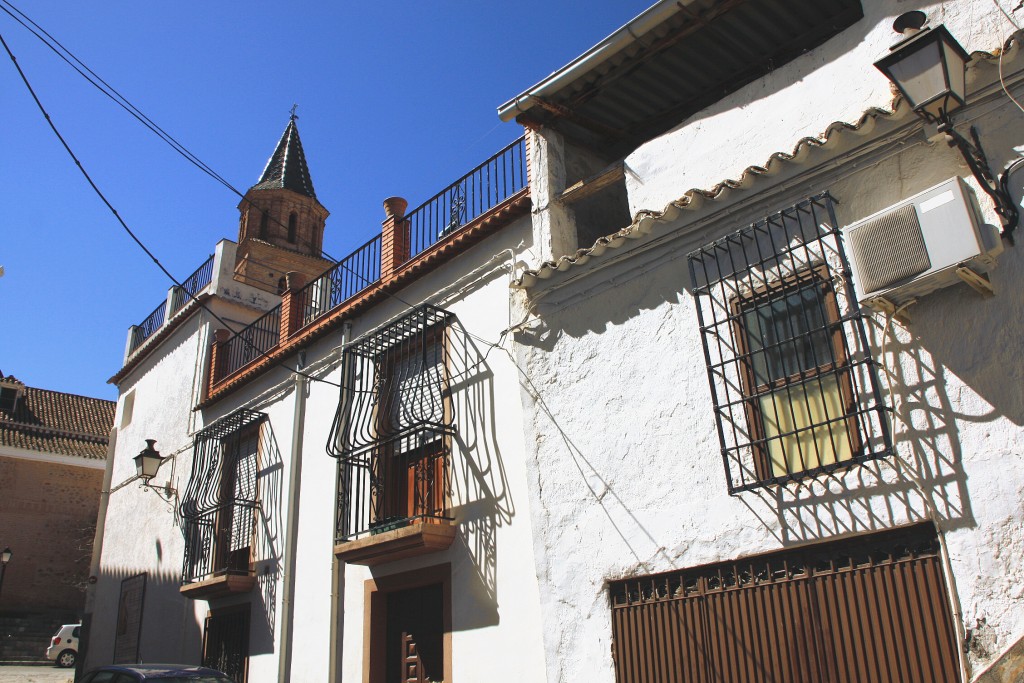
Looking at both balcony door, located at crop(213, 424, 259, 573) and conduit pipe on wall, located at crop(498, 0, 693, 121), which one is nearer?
conduit pipe on wall, located at crop(498, 0, 693, 121)

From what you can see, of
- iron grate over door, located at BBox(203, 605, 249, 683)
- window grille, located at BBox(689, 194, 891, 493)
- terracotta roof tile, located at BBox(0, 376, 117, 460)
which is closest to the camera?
window grille, located at BBox(689, 194, 891, 493)

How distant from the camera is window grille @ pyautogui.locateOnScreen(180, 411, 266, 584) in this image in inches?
421

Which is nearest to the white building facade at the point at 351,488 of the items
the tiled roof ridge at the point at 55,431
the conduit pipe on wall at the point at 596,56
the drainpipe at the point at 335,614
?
the drainpipe at the point at 335,614

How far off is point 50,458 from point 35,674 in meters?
10.1

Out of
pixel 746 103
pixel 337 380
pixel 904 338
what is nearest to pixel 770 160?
pixel 746 103

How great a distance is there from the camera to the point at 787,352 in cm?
546

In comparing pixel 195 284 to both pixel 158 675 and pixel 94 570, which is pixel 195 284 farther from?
pixel 158 675

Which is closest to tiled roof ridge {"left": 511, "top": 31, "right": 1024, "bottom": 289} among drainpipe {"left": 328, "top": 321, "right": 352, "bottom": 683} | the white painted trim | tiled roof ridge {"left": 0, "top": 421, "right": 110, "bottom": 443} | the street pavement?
drainpipe {"left": 328, "top": 321, "right": 352, "bottom": 683}

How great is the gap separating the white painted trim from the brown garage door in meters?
22.6

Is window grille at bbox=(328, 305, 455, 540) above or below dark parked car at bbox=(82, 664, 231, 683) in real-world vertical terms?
above

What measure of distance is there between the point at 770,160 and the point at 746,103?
95 centimetres

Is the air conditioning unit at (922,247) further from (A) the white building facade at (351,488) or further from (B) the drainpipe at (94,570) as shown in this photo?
(B) the drainpipe at (94,570)

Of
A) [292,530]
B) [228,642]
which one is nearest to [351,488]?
[292,530]

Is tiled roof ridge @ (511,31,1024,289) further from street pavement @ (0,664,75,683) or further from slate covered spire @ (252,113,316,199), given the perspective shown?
slate covered spire @ (252,113,316,199)
